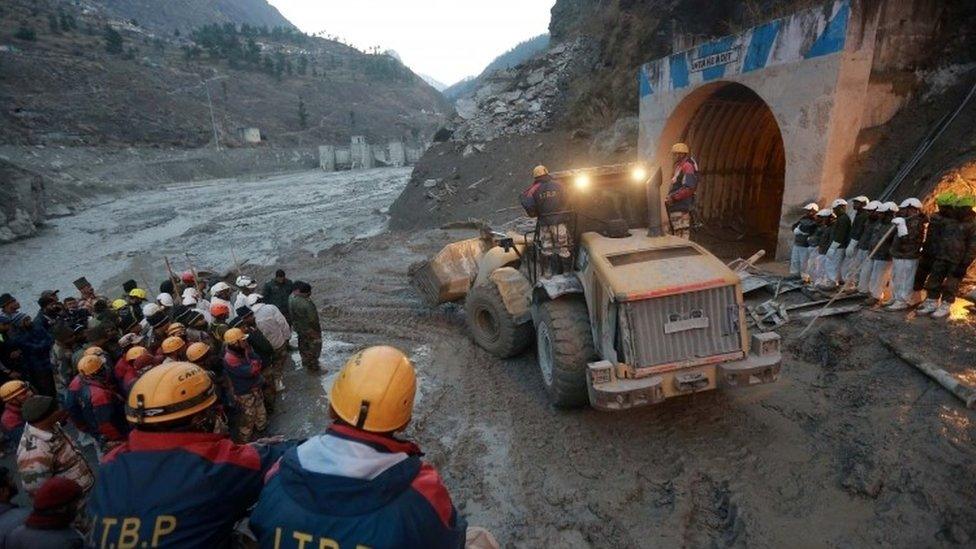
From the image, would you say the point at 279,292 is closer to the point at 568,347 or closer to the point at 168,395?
the point at 568,347

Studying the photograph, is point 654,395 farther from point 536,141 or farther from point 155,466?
point 536,141

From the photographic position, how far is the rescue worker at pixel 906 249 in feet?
20.8

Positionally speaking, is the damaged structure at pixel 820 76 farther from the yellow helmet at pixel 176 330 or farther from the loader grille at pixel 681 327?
the yellow helmet at pixel 176 330

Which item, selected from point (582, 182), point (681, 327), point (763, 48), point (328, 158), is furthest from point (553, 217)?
point (328, 158)

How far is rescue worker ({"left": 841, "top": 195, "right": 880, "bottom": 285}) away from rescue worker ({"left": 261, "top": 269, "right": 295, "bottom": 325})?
795 cm

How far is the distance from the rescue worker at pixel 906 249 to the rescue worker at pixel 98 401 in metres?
8.65

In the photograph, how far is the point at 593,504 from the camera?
13.3 feet

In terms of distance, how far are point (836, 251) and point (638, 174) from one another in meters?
3.87

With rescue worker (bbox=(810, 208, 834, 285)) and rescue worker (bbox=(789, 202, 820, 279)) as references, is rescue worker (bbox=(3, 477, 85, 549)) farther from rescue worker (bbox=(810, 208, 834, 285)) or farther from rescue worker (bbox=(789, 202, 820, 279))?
rescue worker (bbox=(789, 202, 820, 279))

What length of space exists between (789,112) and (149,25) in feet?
484

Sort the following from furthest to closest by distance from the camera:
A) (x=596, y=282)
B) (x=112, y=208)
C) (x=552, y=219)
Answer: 1. (x=112, y=208)
2. (x=552, y=219)
3. (x=596, y=282)

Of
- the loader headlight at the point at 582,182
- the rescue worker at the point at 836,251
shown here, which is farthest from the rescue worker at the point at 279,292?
the rescue worker at the point at 836,251

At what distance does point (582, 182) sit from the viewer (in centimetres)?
577

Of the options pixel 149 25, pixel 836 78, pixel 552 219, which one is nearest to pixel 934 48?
pixel 836 78
